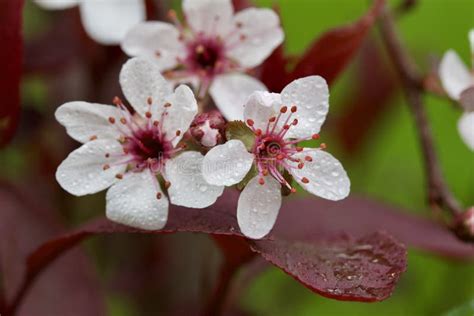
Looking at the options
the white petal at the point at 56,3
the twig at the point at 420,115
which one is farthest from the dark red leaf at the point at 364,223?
the white petal at the point at 56,3

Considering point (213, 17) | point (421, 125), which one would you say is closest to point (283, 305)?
point (421, 125)

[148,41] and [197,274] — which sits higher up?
[148,41]

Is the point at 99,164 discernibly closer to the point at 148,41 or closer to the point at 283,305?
the point at 148,41

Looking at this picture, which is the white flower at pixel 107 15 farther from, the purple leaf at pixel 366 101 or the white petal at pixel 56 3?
the purple leaf at pixel 366 101

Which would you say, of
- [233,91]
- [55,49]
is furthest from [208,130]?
[55,49]

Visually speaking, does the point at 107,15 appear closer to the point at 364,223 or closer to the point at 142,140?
the point at 142,140

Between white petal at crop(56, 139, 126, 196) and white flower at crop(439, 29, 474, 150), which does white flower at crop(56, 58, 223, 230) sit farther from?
white flower at crop(439, 29, 474, 150)
